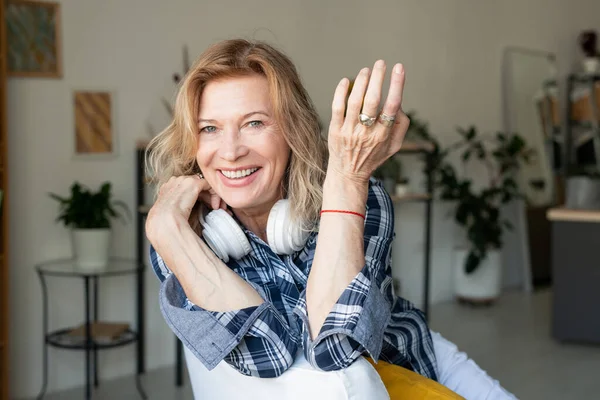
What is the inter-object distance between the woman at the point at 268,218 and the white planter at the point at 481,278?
4.09m

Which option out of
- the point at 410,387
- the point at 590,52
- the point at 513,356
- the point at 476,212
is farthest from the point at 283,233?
the point at 590,52

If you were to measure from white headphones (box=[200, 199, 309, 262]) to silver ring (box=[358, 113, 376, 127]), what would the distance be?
0.36 m

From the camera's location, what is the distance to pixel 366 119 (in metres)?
1.34

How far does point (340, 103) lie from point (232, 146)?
38 centimetres

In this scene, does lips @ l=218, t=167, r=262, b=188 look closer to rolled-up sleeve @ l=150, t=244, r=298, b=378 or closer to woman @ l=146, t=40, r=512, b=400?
woman @ l=146, t=40, r=512, b=400

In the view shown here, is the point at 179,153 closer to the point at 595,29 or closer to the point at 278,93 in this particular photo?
the point at 278,93

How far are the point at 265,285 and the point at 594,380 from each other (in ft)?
9.83

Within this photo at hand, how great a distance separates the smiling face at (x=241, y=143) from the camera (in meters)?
1.65

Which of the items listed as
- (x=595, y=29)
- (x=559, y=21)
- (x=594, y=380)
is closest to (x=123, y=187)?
(x=594, y=380)

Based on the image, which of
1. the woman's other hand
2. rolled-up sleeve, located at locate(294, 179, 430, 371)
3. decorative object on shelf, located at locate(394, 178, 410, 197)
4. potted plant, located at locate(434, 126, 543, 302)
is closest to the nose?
the woman's other hand

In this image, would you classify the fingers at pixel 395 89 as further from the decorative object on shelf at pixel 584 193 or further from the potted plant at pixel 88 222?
the decorative object on shelf at pixel 584 193

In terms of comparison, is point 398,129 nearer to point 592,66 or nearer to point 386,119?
point 386,119

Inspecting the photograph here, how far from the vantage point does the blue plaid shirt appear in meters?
1.40

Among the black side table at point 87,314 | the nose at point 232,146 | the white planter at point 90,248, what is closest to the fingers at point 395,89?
the nose at point 232,146
